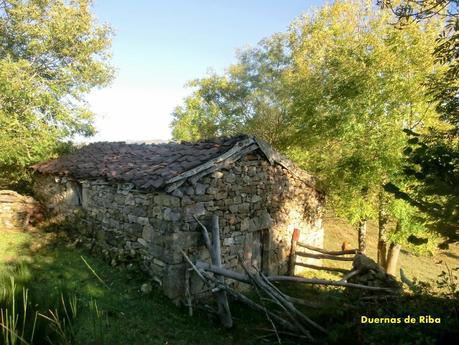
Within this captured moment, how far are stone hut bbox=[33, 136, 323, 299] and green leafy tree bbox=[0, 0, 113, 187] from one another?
215cm

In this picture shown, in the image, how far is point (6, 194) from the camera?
11.6 metres

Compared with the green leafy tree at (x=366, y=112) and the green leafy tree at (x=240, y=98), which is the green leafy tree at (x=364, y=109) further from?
the green leafy tree at (x=240, y=98)

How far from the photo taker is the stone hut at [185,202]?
7.12m

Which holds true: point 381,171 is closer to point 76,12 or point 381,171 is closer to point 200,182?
point 200,182

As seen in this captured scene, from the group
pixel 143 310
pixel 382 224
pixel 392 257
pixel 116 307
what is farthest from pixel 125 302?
pixel 392 257

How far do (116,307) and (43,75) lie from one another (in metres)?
12.0

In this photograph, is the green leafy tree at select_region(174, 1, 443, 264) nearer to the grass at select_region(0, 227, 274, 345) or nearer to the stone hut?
Result: the stone hut

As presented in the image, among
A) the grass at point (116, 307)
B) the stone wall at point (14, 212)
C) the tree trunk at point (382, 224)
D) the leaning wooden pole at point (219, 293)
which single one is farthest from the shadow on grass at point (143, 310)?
the tree trunk at point (382, 224)

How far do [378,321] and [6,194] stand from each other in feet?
41.0

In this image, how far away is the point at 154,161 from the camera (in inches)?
341

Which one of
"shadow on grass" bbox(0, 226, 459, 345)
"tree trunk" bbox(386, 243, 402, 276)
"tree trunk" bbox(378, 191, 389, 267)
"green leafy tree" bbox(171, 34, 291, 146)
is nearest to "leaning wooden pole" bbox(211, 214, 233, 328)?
"shadow on grass" bbox(0, 226, 459, 345)

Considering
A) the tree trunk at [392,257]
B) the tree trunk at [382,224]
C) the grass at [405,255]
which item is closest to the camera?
the tree trunk at [382,224]

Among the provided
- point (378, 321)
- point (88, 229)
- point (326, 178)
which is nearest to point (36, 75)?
point (88, 229)

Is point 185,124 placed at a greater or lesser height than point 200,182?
greater
